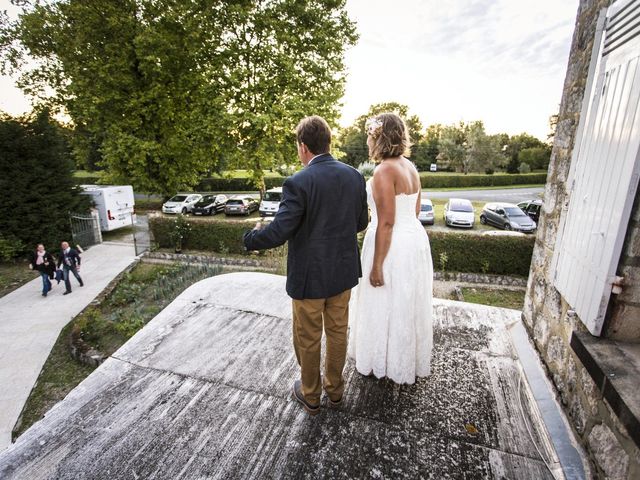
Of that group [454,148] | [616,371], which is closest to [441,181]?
Result: [454,148]

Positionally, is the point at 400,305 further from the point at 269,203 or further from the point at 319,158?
the point at 269,203

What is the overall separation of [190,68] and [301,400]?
46.1 feet

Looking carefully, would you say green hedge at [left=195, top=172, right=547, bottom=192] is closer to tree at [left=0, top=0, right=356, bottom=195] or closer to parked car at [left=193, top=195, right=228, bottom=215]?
parked car at [left=193, top=195, right=228, bottom=215]

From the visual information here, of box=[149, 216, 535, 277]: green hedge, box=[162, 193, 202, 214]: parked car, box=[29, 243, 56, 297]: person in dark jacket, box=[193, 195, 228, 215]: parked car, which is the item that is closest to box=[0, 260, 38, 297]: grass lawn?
box=[29, 243, 56, 297]: person in dark jacket

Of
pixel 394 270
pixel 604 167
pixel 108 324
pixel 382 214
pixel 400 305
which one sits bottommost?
pixel 108 324

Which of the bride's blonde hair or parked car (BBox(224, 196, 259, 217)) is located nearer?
the bride's blonde hair

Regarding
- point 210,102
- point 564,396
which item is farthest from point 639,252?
point 210,102

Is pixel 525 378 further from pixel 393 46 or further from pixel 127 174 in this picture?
pixel 127 174

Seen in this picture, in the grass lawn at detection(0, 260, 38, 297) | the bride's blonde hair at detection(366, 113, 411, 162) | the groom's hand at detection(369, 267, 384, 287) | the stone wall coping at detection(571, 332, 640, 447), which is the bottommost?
the grass lawn at detection(0, 260, 38, 297)

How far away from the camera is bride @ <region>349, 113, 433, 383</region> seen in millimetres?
2312

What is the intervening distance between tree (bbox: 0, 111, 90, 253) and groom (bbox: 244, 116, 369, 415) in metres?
13.6

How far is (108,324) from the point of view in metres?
6.90

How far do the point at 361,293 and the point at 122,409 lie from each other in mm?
1914

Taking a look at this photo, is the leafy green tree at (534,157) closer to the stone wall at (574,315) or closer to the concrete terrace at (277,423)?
the stone wall at (574,315)
